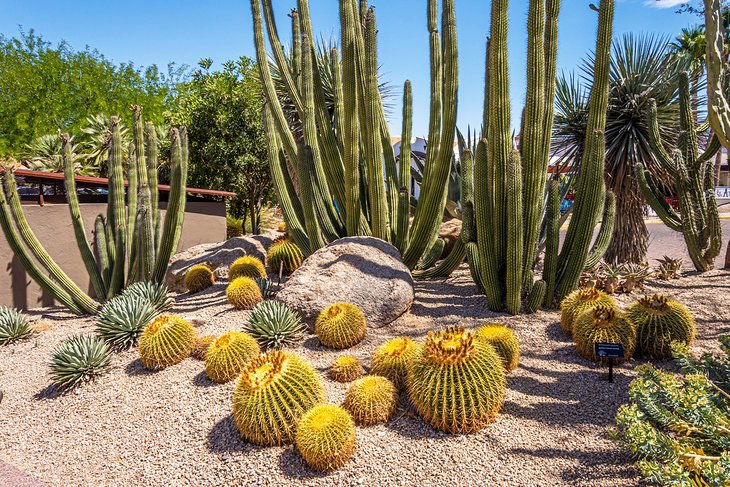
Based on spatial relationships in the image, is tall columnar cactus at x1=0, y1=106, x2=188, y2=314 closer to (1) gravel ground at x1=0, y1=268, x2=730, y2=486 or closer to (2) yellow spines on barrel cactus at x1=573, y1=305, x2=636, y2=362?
(1) gravel ground at x1=0, y1=268, x2=730, y2=486

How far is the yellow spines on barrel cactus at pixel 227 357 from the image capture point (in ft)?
15.1

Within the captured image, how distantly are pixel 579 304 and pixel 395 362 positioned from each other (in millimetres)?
2390

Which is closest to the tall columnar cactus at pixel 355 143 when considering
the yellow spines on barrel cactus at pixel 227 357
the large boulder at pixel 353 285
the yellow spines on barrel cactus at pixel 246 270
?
the yellow spines on barrel cactus at pixel 246 270

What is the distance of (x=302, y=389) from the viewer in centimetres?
388

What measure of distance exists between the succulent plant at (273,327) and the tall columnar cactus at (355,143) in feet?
7.09

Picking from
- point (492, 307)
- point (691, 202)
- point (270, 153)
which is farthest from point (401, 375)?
point (691, 202)

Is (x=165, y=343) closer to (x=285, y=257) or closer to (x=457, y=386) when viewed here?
(x=457, y=386)

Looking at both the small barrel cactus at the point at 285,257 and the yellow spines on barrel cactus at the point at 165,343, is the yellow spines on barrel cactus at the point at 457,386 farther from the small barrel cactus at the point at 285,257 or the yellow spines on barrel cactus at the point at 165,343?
the small barrel cactus at the point at 285,257

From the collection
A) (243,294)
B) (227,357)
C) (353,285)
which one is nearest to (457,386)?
(227,357)

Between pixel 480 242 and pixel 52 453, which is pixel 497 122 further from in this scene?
pixel 52 453

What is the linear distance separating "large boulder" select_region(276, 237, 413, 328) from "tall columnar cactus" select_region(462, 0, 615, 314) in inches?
46.3

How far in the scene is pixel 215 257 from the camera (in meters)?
9.30

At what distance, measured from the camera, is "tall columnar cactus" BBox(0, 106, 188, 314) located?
725 cm

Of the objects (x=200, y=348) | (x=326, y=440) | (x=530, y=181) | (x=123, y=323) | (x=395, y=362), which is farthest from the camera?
(x=123, y=323)
